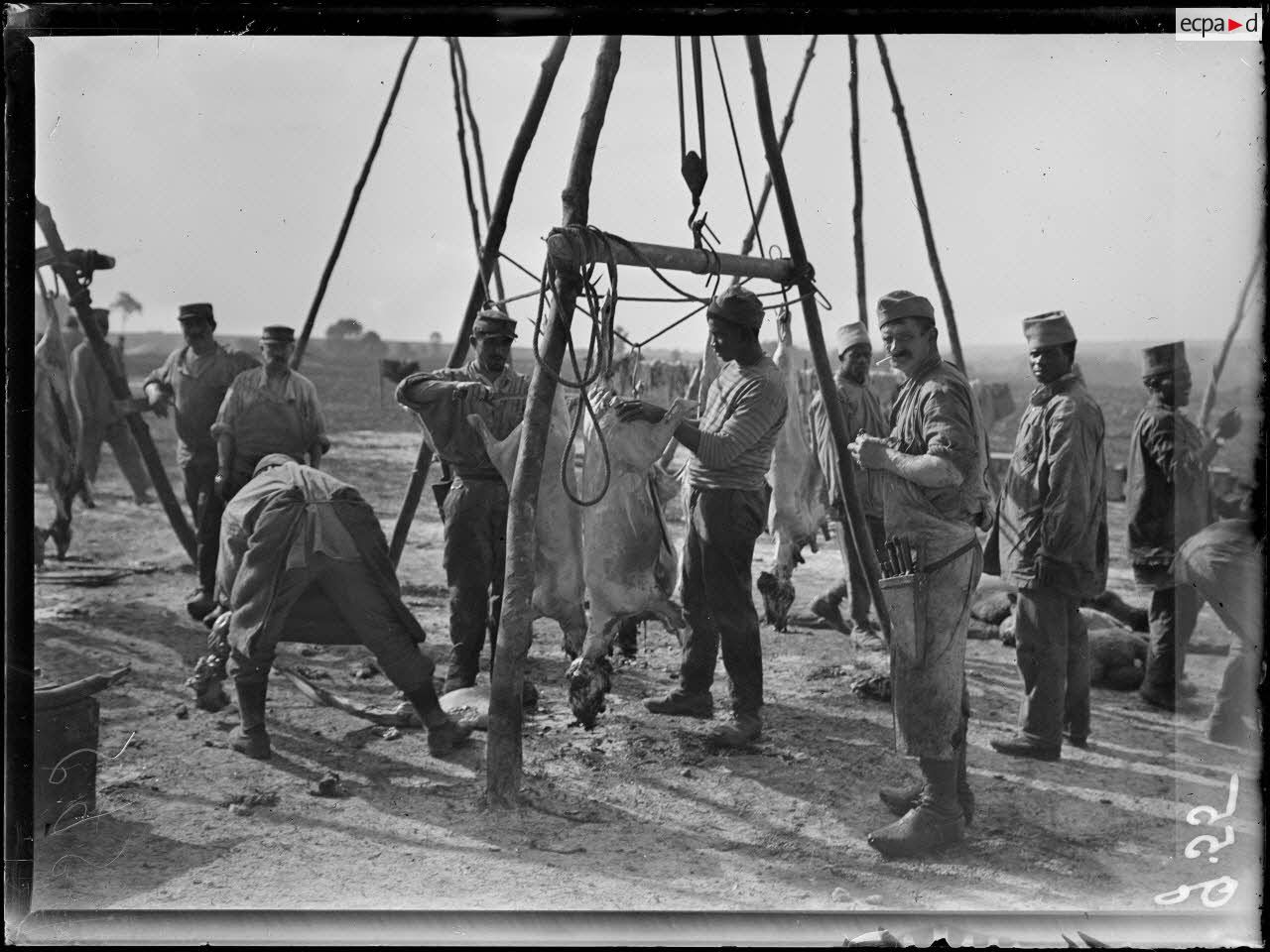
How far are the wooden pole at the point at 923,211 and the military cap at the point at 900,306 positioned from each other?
3.76m

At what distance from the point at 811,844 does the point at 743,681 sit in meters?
1.21

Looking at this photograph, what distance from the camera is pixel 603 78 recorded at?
15.2 feet

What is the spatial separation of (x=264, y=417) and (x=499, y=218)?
2.34m

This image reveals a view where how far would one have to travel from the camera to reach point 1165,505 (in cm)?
646

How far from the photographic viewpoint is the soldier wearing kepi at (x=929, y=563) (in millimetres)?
4406

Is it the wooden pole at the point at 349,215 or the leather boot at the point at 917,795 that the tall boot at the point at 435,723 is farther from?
the wooden pole at the point at 349,215

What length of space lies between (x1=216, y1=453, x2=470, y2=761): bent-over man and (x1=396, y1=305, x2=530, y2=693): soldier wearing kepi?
711mm

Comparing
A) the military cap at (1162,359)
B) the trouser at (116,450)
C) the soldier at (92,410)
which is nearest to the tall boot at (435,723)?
the military cap at (1162,359)

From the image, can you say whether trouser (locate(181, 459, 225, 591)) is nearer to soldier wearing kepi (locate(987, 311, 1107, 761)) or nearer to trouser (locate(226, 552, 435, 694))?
trouser (locate(226, 552, 435, 694))

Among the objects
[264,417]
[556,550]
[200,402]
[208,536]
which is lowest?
[208,536]

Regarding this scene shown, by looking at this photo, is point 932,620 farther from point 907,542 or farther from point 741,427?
point 741,427

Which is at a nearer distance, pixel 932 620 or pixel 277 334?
pixel 932 620

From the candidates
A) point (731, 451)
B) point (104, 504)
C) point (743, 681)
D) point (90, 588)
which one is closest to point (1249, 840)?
point (743, 681)

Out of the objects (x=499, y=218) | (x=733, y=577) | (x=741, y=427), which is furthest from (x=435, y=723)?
(x=499, y=218)
